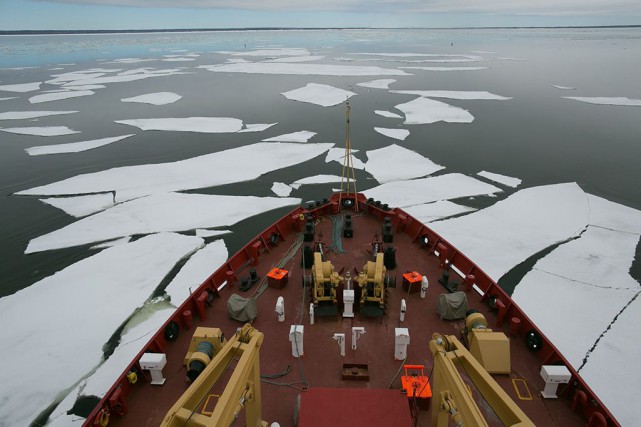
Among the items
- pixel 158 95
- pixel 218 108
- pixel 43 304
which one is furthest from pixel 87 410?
pixel 158 95

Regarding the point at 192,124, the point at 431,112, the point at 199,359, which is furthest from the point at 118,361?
the point at 431,112

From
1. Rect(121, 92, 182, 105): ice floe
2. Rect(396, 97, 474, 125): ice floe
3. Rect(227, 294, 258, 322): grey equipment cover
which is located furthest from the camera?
Rect(121, 92, 182, 105): ice floe

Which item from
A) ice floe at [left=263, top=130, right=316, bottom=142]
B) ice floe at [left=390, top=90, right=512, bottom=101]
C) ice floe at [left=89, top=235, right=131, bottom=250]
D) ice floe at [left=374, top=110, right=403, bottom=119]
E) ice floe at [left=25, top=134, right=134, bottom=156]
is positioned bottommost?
ice floe at [left=89, top=235, right=131, bottom=250]

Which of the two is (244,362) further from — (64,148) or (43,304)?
(64,148)

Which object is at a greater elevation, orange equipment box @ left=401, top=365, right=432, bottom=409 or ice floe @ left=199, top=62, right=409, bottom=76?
ice floe @ left=199, top=62, right=409, bottom=76

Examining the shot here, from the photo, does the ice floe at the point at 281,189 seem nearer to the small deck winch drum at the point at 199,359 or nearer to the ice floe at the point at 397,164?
the ice floe at the point at 397,164


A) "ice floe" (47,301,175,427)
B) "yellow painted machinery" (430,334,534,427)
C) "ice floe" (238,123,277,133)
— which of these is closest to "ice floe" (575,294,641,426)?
"yellow painted machinery" (430,334,534,427)

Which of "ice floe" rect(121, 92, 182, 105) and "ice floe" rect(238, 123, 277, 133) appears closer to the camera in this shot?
"ice floe" rect(238, 123, 277, 133)

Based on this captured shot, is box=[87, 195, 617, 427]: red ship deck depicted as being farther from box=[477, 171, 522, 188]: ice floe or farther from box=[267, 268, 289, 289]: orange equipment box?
box=[477, 171, 522, 188]: ice floe
